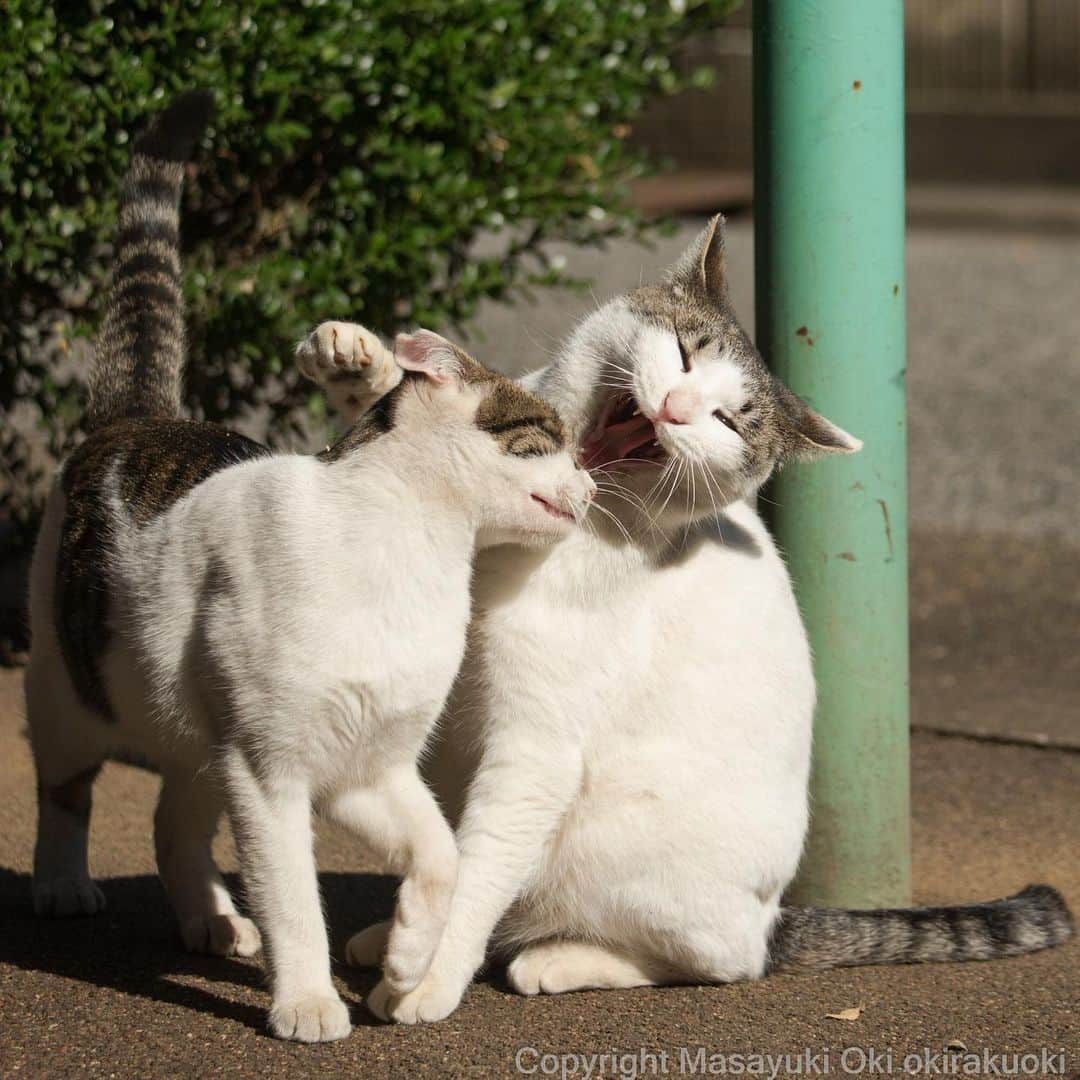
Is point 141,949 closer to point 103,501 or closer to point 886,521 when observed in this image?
point 103,501

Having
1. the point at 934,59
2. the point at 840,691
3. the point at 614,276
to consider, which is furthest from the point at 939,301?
the point at 840,691

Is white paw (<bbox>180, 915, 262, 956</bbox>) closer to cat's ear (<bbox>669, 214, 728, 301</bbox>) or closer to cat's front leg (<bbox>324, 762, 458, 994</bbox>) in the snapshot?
cat's front leg (<bbox>324, 762, 458, 994</bbox>)

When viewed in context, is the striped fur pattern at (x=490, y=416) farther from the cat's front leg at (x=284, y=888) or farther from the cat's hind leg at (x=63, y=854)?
the cat's hind leg at (x=63, y=854)

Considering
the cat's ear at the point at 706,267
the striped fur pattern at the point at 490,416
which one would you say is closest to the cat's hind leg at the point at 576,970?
the striped fur pattern at the point at 490,416

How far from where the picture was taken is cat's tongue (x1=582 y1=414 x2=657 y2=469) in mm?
3201

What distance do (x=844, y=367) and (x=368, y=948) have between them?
1.66 metres

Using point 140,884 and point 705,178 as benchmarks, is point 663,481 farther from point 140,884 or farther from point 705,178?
point 705,178

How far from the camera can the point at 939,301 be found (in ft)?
40.3

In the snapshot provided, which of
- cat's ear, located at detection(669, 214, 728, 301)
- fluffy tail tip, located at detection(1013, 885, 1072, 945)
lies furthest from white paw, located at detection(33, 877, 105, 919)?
fluffy tail tip, located at detection(1013, 885, 1072, 945)

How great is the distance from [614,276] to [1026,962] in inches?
348

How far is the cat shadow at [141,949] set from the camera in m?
3.00

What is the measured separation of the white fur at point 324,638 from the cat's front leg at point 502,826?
20cm

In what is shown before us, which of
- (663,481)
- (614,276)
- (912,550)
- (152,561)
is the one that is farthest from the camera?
(614,276)

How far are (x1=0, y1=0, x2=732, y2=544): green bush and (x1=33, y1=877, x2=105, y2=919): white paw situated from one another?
197 cm
